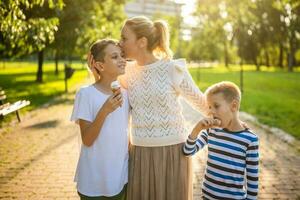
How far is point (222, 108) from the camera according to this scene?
3027 mm

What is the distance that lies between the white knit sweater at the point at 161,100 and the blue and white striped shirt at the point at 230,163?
8.1 inches

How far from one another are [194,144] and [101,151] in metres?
0.74

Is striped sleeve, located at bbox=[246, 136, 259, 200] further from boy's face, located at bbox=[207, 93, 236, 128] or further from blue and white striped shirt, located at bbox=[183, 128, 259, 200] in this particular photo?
boy's face, located at bbox=[207, 93, 236, 128]

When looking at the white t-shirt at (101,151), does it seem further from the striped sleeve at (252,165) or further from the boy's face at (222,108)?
the striped sleeve at (252,165)

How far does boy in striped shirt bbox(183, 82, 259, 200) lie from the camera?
9.93 feet

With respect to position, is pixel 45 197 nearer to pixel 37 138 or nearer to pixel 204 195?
pixel 204 195

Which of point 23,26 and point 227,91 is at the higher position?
point 23,26

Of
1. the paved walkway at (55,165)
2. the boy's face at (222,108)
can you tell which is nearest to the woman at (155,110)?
the boy's face at (222,108)

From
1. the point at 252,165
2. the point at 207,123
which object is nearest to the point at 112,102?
the point at 207,123

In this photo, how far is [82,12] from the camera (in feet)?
63.0

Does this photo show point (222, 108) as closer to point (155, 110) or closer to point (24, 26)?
point (155, 110)

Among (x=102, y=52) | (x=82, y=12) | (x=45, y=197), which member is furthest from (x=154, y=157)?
(x=82, y=12)

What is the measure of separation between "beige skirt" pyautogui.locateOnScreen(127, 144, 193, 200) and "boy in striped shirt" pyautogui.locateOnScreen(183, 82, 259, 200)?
0.14 meters

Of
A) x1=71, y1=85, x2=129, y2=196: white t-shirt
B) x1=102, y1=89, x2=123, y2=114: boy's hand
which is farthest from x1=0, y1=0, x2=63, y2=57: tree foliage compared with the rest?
x1=102, y1=89, x2=123, y2=114: boy's hand
